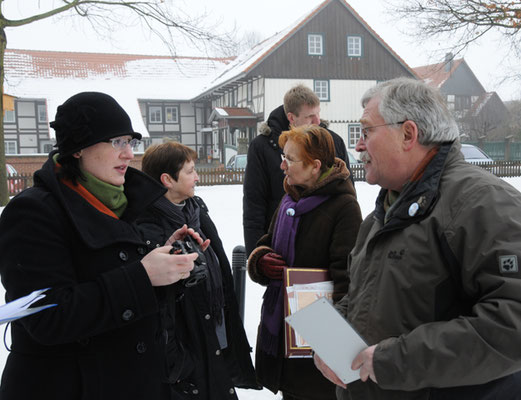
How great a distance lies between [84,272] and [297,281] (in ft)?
3.83

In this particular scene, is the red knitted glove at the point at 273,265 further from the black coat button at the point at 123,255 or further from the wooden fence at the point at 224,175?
the wooden fence at the point at 224,175

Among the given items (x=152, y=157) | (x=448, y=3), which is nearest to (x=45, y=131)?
(x=448, y=3)

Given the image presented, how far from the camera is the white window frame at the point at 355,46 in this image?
30.9m

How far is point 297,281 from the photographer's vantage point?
2.63 m

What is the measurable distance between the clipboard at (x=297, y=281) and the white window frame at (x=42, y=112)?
3576cm

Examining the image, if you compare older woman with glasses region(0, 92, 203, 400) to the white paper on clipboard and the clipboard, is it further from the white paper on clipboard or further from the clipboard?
the clipboard

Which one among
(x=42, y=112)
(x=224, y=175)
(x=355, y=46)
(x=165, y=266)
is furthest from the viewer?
(x=42, y=112)

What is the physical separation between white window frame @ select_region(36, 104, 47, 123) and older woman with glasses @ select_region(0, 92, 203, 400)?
118 ft

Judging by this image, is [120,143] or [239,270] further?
[239,270]

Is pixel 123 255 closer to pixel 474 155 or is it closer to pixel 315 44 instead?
pixel 474 155

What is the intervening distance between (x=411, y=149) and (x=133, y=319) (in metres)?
1.20

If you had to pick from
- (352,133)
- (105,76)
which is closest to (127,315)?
(352,133)

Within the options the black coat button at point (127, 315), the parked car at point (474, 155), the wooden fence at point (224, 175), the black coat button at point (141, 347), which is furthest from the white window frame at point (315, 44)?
the black coat button at point (127, 315)

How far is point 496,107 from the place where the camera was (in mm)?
43000
